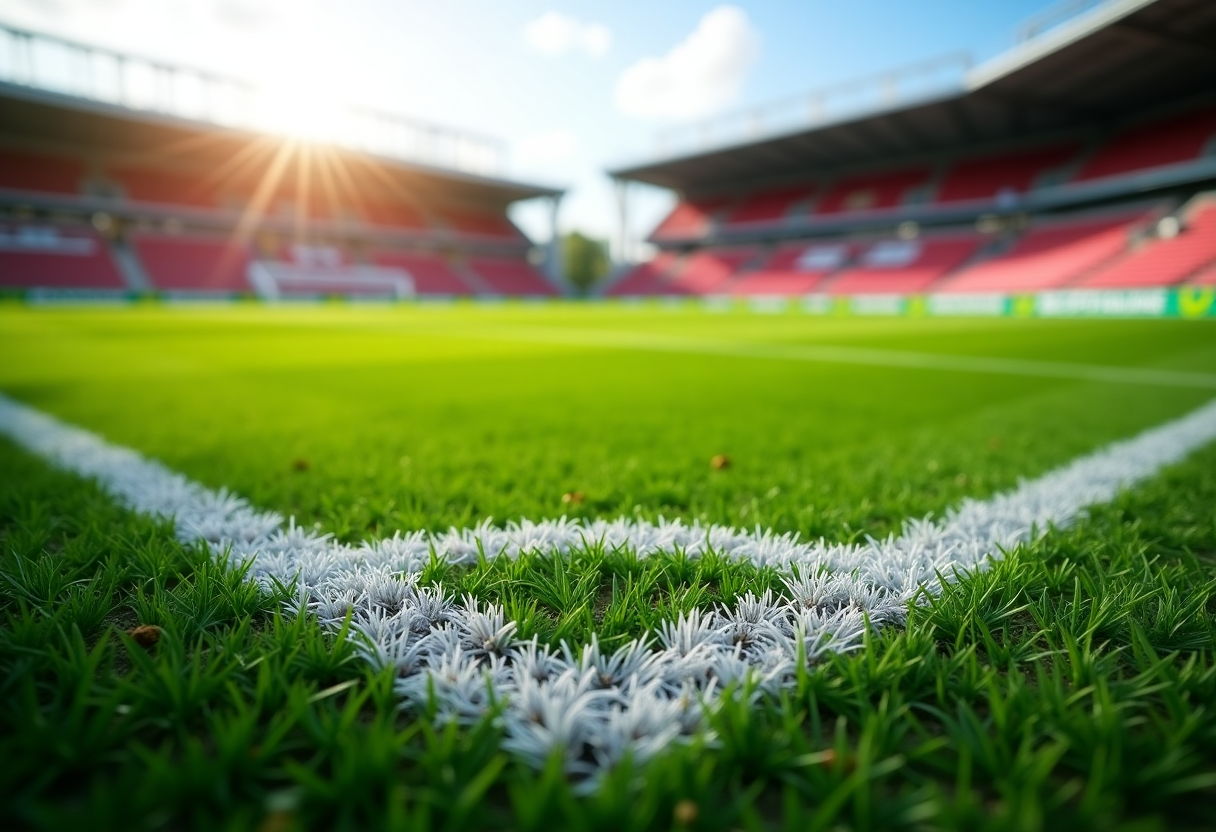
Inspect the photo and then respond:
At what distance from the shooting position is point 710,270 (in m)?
40.0

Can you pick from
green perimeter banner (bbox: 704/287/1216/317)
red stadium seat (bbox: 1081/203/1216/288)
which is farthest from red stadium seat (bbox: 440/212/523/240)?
red stadium seat (bbox: 1081/203/1216/288)

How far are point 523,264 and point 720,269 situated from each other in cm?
1597

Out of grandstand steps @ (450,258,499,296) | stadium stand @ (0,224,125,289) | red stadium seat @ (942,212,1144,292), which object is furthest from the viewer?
grandstand steps @ (450,258,499,296)

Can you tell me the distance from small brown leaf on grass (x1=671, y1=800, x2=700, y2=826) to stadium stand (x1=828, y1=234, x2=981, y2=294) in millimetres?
31873

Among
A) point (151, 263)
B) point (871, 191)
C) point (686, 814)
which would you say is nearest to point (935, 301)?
point (871, 191)

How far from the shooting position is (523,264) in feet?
158

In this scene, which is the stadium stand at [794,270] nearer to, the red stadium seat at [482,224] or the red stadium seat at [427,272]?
the red stadium seat at [427,272]

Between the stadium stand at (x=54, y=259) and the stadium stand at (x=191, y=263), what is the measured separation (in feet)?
5.22

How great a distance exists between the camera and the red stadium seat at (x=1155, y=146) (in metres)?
23.5

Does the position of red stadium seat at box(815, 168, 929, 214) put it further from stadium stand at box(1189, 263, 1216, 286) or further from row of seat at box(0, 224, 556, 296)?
row of seat at box(0, 224, 556, 296)

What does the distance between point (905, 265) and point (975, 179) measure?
5.74 meters

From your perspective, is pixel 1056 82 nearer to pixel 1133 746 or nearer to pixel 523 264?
pixel 1133 746

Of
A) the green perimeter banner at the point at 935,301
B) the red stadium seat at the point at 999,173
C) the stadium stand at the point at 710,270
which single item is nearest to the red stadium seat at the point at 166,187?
the green perimeter banner at the point at 935,301

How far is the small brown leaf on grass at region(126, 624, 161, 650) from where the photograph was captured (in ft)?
3.64
